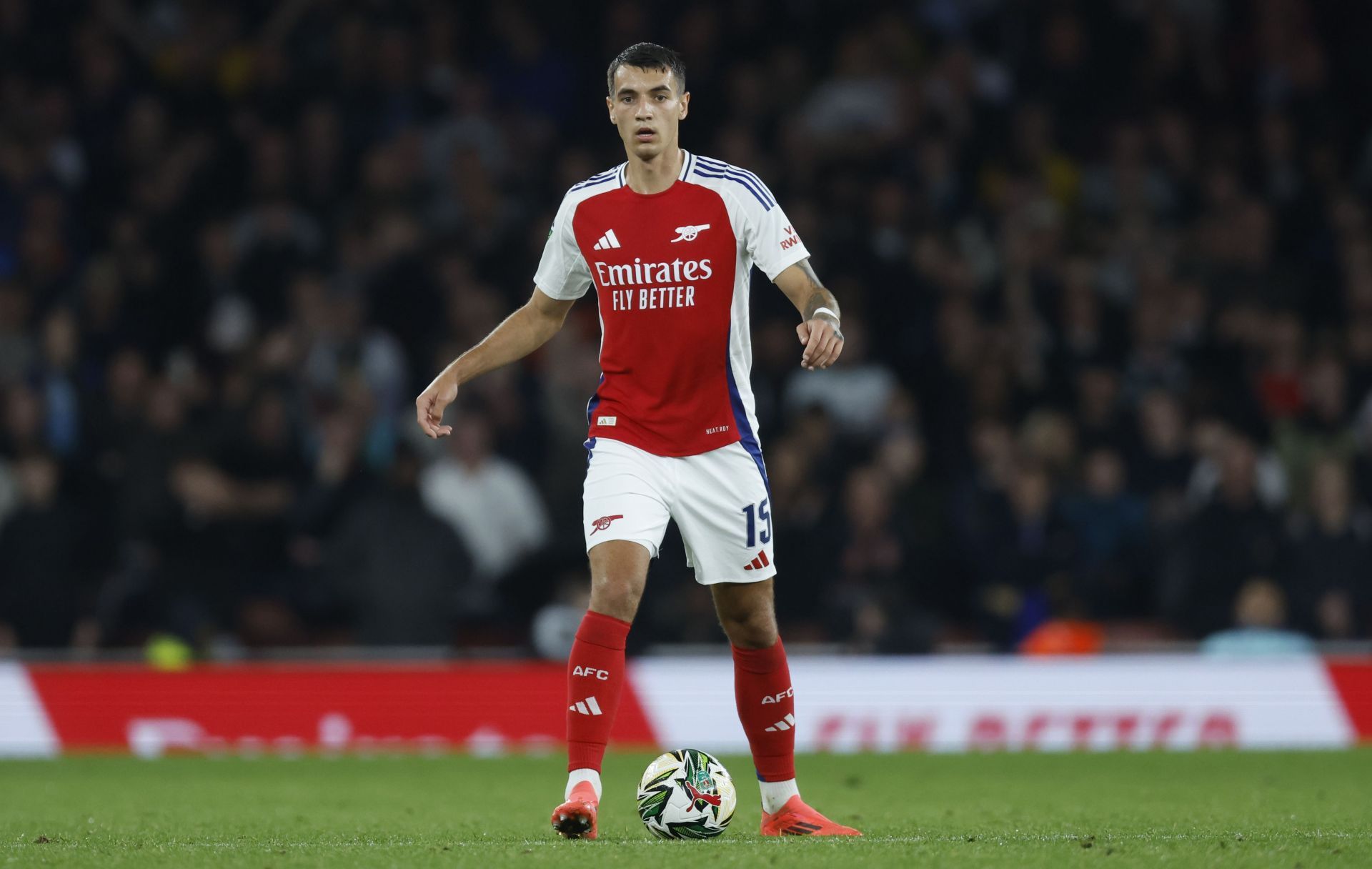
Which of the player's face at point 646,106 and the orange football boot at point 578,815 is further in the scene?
the player's face at point 646,106

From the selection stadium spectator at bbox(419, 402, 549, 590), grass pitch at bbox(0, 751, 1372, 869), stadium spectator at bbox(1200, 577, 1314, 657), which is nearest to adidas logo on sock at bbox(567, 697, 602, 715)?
grass pitch at bbox(0, 751, 1372, 869)

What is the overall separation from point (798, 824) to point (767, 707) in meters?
0.38

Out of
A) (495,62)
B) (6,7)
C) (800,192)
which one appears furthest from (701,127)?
(6,7)

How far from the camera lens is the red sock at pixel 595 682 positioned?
18.3 ft

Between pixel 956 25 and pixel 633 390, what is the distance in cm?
1032

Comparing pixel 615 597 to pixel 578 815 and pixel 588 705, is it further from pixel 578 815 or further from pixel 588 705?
pixel 578 815

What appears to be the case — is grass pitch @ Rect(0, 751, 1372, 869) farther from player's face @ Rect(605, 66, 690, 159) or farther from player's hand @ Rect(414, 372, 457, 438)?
player's face @ Rect(605, 66, 690, 159)

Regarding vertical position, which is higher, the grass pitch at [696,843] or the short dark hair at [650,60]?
the short dark hair at [650,60]

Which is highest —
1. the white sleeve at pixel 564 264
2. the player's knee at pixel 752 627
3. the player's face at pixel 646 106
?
the player's face at pixel 646 106

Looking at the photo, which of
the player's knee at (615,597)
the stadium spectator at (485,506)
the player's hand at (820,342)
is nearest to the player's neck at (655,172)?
the player's hand at (820,342)

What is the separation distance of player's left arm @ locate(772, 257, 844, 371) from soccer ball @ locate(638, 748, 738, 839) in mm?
1295

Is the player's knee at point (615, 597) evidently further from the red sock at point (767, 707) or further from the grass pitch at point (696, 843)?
the grass pitch at point (696, 843)

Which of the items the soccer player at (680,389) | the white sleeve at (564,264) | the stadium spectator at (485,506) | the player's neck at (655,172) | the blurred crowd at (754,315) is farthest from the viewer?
the stadium spectator at (485,506)

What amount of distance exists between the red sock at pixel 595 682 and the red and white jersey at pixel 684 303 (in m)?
0.58
